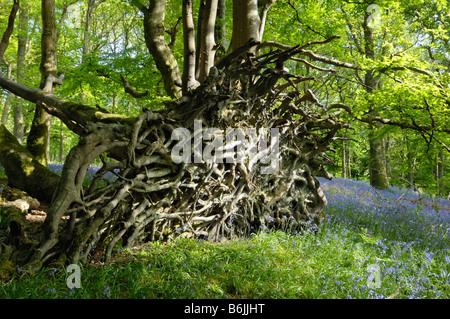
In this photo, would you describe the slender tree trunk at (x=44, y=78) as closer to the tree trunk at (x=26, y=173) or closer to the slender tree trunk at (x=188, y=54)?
the tree trunk at (x=26, y=173)

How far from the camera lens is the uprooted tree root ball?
3051 millimetres

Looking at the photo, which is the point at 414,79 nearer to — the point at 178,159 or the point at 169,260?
the point at 178,159

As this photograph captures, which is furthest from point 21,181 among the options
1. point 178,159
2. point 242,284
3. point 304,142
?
point 304,142

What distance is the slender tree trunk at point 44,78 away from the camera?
21.2ft

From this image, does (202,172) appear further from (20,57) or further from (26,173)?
(20,57)

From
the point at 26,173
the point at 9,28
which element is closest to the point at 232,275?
the point at 26,173

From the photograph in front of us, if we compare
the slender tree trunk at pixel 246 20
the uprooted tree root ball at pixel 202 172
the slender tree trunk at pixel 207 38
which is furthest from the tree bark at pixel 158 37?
the uprooted tree root ball at pixel 202 172

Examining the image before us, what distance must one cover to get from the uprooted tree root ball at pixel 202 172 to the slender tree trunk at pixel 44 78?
320 cm

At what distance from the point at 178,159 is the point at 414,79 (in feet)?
21.1

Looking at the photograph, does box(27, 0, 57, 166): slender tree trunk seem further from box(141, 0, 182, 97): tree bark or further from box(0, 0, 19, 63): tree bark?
box(141, 0, 182, 97): tree bark

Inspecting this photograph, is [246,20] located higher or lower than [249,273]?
higher

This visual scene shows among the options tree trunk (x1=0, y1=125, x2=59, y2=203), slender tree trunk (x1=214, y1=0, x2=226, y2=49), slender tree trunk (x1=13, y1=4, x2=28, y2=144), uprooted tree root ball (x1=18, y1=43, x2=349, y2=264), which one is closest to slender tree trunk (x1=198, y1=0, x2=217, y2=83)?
uprooted tree root ball (x1=18, y1=43, x2=349, y2=264)

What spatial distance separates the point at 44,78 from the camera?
6.66 meters

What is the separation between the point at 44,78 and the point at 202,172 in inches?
197
